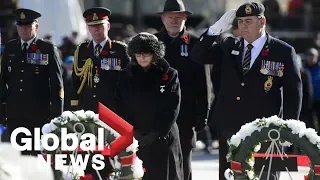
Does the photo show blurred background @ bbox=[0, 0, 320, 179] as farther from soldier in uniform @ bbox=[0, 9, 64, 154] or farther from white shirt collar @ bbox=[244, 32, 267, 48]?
white shirt collar @ bbox=[244, 32, 267, 48]

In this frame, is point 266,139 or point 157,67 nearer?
point 266,139

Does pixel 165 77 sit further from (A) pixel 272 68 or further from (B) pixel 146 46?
(A) pixel 272 68

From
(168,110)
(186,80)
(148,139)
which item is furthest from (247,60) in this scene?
(186,80)

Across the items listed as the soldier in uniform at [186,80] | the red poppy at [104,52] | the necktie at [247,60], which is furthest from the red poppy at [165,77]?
the red poppy at [104,52]

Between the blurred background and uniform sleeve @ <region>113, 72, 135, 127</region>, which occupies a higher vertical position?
uniform sleeve @ <region>113, 72, 135, 127</region>

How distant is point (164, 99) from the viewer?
929cm

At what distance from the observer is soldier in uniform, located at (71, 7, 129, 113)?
430 inches

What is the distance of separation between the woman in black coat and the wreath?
0.45m

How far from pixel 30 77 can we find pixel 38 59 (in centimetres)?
23

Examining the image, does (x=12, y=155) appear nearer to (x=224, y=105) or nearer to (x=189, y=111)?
(x=224, y=105)

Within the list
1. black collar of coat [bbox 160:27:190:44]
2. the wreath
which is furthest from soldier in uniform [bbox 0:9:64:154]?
the wreath

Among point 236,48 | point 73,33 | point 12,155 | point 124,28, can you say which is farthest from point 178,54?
point 124,28

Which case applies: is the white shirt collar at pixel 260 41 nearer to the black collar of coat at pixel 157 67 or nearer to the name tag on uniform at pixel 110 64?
the black collar of coat at pixel 157 67

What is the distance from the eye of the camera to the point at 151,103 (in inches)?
364
